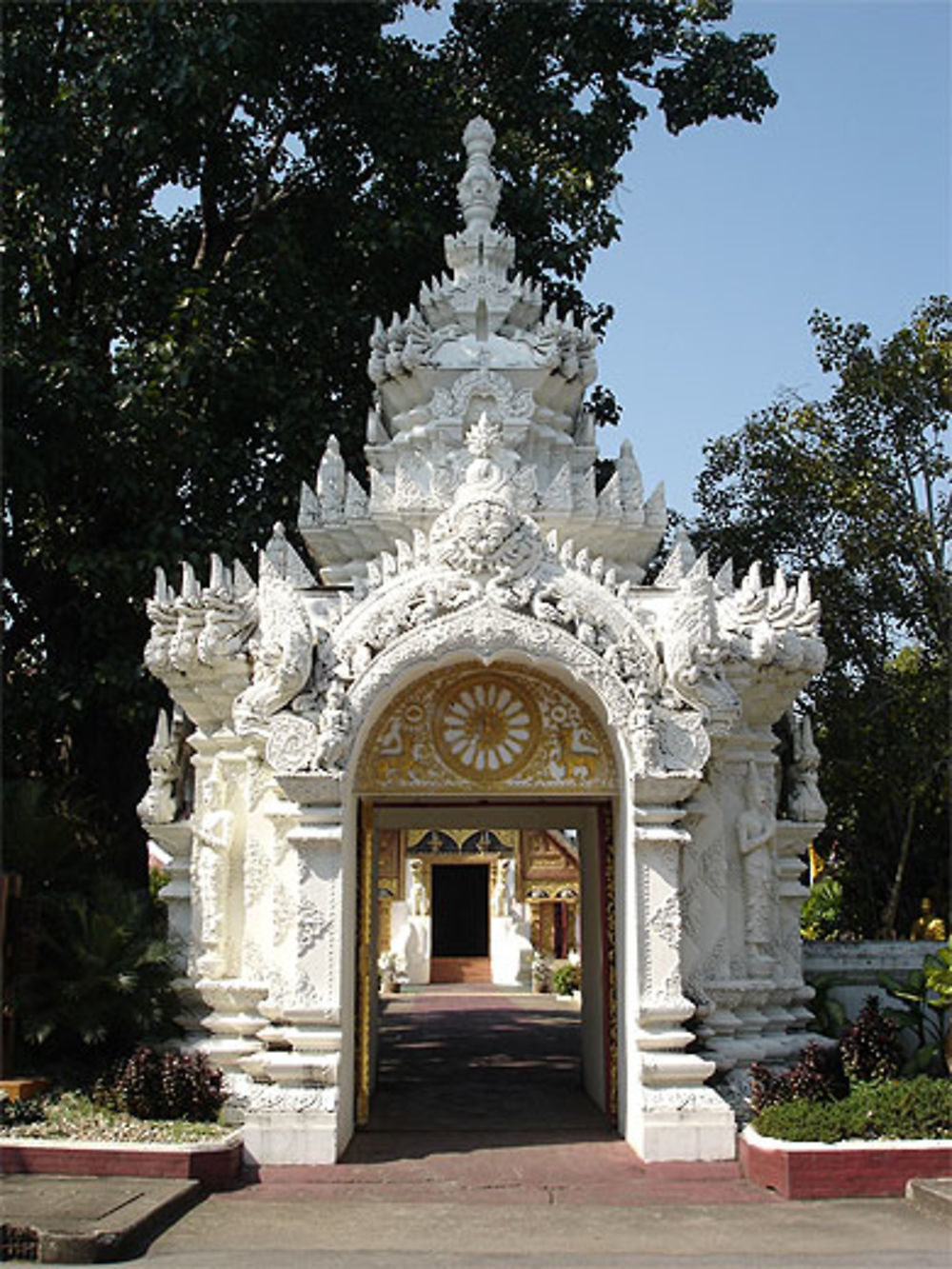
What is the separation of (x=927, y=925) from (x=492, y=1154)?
26.9 ft

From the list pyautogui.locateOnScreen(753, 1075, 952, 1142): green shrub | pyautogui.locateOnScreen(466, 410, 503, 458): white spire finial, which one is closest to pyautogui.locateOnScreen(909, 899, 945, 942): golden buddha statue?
pyautogui.locateOnScreen(753, 1075, 952, 1142): green shrub

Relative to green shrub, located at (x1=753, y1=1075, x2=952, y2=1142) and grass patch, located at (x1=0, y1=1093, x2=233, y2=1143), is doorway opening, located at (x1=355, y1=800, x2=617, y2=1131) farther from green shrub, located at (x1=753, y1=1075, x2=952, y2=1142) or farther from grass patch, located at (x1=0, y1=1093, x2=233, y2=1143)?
green shrub, located at (x1=753, y1=1075, x2=952, y2=1142)

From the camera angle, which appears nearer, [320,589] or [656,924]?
[656,924]

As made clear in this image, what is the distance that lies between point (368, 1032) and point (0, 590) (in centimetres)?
785

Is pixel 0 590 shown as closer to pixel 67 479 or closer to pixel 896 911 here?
pixel 67 479

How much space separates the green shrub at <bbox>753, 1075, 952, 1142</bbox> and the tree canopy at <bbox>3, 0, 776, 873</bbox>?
8.82 metres

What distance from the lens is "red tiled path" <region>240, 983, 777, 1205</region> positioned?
9.48 m

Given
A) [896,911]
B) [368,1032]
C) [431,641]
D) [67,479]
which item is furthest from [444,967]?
[431,641]

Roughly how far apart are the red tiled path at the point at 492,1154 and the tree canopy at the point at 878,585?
612 cm

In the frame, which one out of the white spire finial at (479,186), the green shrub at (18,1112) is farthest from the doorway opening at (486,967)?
the white spire finial at (479,186)

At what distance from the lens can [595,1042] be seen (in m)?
12.4

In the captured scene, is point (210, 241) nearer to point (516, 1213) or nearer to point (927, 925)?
point (927, 925)

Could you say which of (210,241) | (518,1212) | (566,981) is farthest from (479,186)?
(566,981)

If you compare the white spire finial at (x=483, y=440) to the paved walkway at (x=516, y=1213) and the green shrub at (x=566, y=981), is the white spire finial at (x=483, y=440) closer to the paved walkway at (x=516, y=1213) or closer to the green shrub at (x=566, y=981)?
the paved walkway at (x=516, y=1213)
